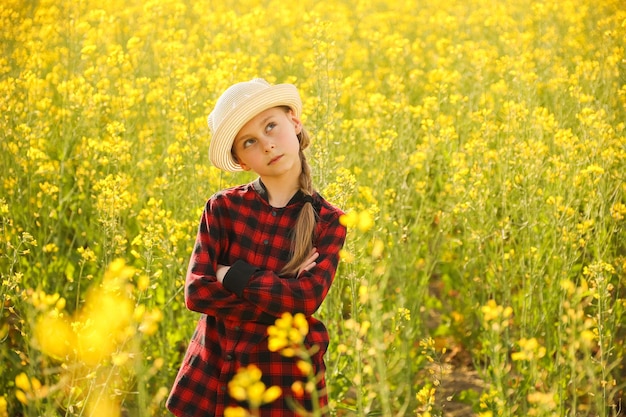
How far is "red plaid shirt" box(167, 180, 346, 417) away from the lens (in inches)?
80.7

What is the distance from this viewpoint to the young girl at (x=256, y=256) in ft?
6.81

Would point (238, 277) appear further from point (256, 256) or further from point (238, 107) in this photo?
point (238, 107)

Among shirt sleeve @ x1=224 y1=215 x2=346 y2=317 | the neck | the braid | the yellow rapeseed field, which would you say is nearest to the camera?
shirt sleeve @ x1=224 y1=215 x2=346 y2=317

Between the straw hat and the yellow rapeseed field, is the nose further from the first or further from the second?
the yellow rapeseed field

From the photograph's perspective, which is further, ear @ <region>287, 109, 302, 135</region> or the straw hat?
ear @ <region>287, 109, 302, 135</region>

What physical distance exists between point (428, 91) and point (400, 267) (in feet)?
9.02

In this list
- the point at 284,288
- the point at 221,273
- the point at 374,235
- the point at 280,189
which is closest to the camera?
the point at 284,288

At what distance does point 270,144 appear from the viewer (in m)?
2.14

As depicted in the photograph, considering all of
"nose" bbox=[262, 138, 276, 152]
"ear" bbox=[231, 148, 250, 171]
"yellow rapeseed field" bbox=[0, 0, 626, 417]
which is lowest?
"yellow rapeseed field" bbox=[0, 0, 626, 417]

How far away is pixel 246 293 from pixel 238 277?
0.17ft

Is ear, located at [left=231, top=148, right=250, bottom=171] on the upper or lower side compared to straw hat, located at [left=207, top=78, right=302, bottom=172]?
lower

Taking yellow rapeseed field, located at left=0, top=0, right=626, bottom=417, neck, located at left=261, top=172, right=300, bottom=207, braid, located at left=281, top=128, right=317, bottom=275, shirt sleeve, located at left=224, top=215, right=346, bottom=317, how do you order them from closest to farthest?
shirt sleeve, located at left=224, top=215, right=346, bottom=317
braid, located at left=281, top=128, right=317, bottom=275
neck, located at left=261, top=172, right=300, bottom=207
yellow rapeseed field, located at left=0, top=0, right=626, bottom=417

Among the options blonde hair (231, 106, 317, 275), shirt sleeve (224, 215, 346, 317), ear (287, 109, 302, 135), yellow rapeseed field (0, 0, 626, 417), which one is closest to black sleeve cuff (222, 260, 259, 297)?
shirt sleeve (224, 215, 346, 317)

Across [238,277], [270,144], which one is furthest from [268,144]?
[238,277]
